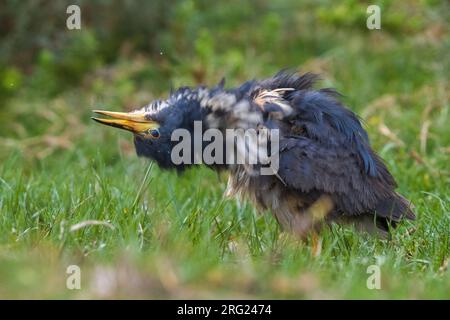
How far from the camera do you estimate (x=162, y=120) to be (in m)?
5.37

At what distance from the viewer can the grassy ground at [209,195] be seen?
403 centimetres

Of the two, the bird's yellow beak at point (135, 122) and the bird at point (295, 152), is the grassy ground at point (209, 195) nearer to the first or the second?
the bird at point (295, 152)

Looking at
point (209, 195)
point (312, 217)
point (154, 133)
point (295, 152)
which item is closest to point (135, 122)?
point (154, 133)

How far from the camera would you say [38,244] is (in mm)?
4730

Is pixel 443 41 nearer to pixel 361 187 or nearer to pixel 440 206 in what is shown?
pixel 440 206

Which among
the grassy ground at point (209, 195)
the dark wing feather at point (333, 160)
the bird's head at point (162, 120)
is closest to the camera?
the grassy ground at point (209, 195)

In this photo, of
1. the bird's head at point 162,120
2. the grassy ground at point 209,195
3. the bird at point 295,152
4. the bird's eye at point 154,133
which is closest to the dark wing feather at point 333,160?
the bird at point 295,152

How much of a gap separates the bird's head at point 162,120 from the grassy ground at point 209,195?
284mm

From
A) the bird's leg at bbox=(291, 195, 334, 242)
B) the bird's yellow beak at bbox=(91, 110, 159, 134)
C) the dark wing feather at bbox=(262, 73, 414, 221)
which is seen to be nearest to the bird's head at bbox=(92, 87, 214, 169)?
the bird's yellow beak at bbox=(91, 110, 159, 134)

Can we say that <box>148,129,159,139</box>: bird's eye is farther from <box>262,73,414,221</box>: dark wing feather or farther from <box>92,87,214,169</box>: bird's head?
<box>262,73,414,221</box>: dark wing feather

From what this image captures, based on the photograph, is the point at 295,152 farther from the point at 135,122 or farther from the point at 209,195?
the point at 209,195

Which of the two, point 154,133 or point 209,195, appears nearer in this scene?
point 154,133

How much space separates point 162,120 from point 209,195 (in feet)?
4.48
